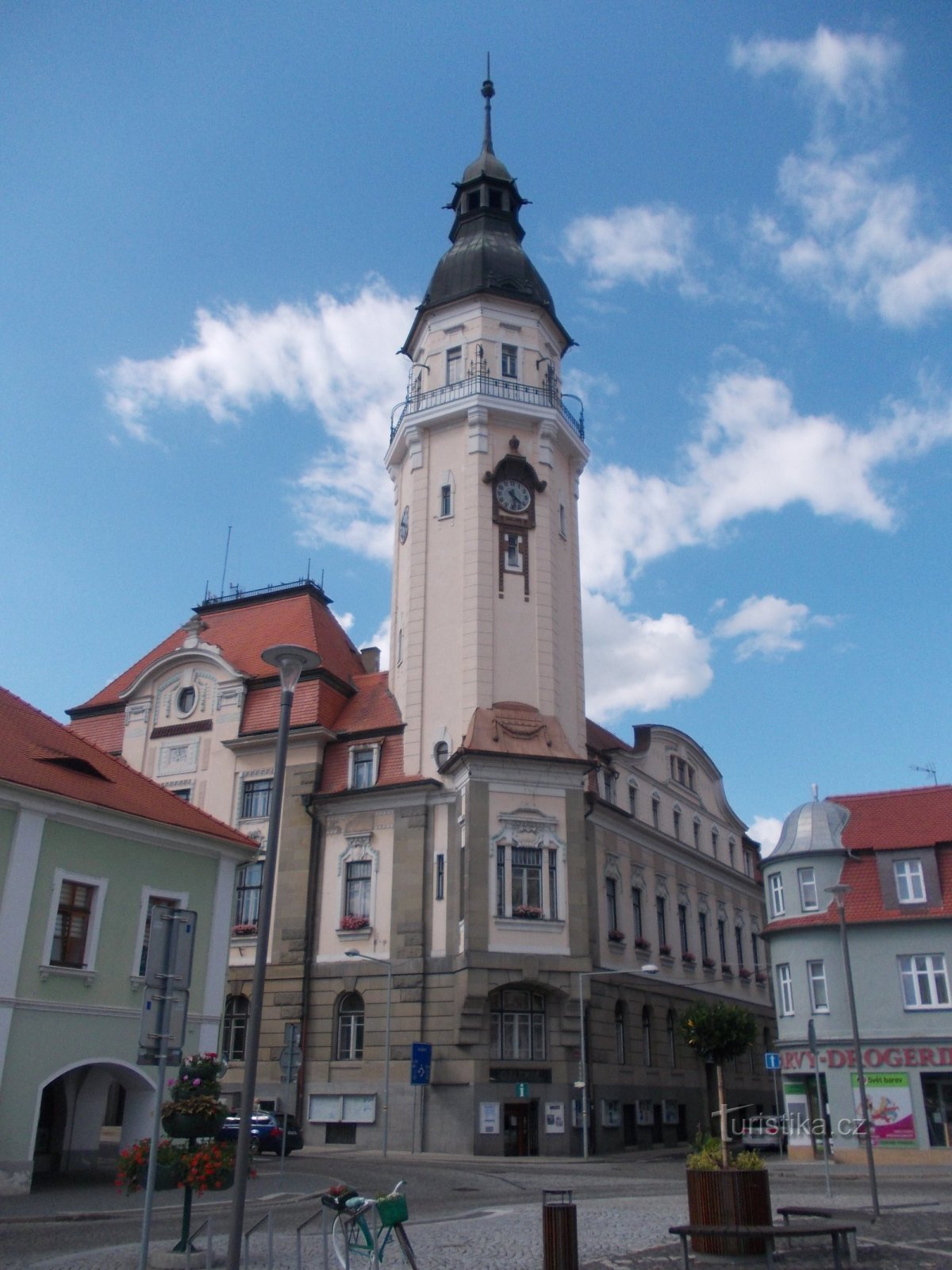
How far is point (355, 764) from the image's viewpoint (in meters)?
41.4

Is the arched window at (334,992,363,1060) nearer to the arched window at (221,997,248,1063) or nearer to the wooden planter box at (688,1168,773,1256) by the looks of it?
the arched window at (221,997,248,1063)

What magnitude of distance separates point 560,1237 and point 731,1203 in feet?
7.22

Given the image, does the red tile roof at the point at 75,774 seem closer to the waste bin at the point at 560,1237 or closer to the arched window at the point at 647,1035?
the waste bin at the point at 560,1237

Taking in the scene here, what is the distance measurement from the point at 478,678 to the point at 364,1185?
19619 millimetres

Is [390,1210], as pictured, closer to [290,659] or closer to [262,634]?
[290,659]

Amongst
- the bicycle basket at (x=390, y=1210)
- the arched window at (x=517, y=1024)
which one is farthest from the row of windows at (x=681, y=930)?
the bicycle basket at (x=390, y=1210)

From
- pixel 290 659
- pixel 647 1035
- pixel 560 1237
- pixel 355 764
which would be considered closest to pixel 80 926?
pixel 290 659

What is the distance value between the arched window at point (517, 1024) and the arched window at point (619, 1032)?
207 inches

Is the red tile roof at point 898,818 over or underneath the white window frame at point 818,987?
over

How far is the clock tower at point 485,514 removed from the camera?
133 feet

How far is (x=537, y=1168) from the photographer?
29.2 m

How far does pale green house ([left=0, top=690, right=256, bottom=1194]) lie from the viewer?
20.6 metres

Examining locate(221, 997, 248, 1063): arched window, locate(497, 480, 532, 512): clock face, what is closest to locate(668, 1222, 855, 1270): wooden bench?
locate(221, 997, 248, 1063): arched window

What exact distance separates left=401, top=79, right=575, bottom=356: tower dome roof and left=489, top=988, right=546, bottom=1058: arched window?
27316mm
